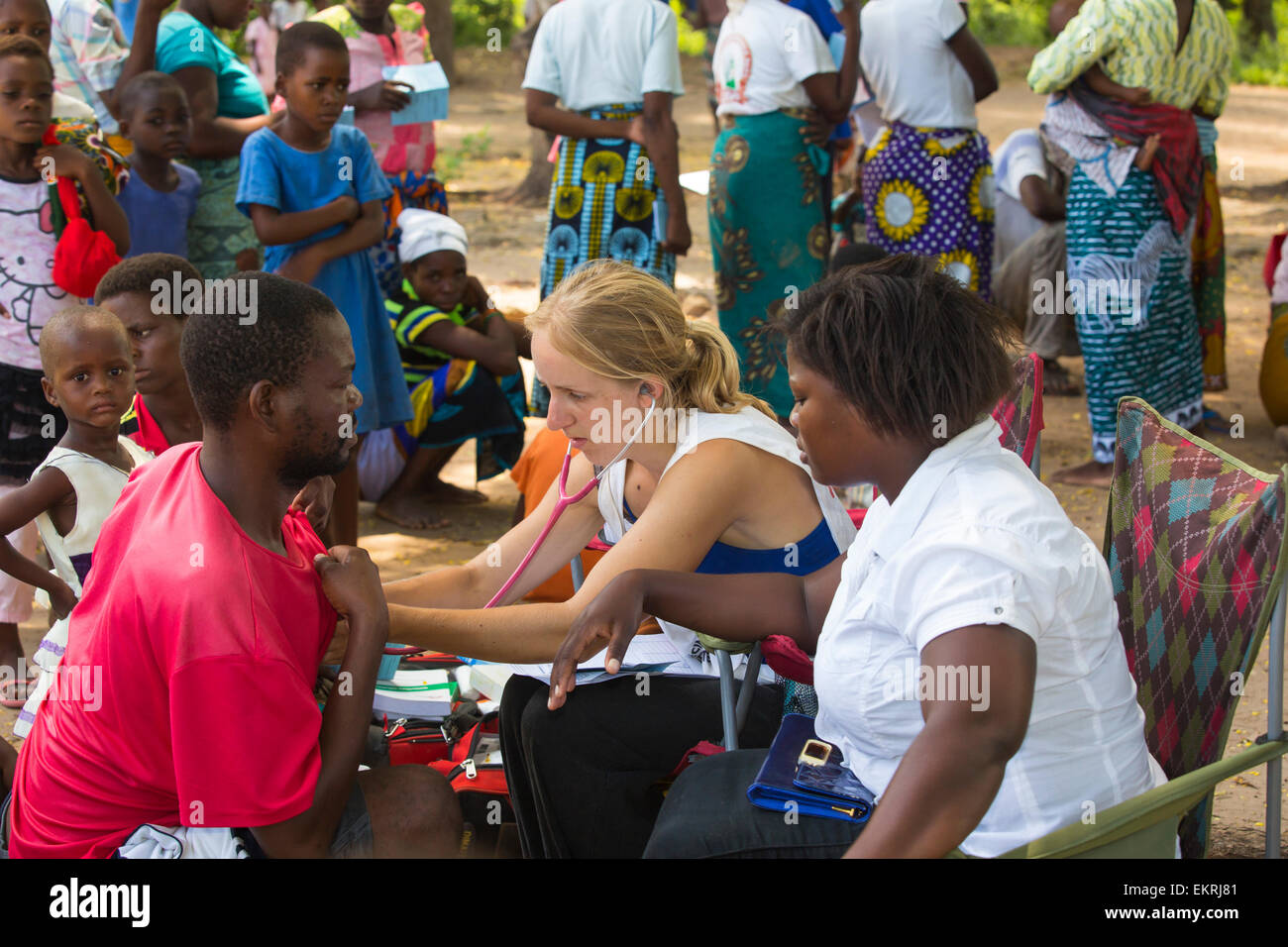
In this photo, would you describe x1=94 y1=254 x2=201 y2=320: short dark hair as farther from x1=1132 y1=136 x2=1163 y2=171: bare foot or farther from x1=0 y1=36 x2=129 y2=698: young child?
x1=1132 y1=136 x2=1163 y2=171: bare foot

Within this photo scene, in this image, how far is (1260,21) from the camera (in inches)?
810

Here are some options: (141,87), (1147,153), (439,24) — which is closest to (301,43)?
(141,87)

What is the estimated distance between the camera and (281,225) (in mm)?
Result: 4609

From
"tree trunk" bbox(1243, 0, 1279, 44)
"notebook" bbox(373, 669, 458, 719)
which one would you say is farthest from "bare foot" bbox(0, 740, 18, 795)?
"tree trunk" bbox(1243, 0, 1279, 44)

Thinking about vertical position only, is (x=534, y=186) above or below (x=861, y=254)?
below

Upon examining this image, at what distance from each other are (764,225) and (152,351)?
303cm

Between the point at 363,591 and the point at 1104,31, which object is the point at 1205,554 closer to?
the point at 363,591

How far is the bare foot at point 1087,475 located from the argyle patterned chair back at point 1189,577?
340 cm

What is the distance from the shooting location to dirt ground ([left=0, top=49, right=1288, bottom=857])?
4.43 meters

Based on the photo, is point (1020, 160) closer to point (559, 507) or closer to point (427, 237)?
point (427, 237)

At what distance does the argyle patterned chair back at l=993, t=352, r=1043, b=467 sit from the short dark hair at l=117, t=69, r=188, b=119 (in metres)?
3.43

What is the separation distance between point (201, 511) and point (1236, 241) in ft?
33.8

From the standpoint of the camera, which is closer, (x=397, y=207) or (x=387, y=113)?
(x=397, y=207)
